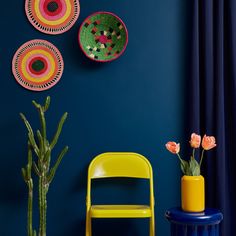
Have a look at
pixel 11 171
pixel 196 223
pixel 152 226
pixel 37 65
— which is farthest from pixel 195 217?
pixel 37 65

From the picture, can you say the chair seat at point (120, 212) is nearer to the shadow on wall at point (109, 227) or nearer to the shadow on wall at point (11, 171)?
the shadow on wall at point (109, 227)

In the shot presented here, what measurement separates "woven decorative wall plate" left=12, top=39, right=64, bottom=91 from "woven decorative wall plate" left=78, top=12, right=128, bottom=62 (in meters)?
0.23

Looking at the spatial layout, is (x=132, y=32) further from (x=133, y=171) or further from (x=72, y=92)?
(x=133, y=171)

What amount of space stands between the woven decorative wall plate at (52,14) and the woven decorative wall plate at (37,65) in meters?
0.12

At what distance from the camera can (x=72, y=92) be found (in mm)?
3295

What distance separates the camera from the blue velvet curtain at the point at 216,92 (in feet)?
10.4

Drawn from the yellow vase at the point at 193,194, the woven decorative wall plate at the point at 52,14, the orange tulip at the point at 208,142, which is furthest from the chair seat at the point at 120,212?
the woven decorative wall plate at the point at 52,14

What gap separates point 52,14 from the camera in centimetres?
328

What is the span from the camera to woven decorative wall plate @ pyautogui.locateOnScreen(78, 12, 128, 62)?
3.25m

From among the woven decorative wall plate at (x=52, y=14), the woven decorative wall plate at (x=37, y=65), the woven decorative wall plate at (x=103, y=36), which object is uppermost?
the woven decorative wall plate at (x=52, y=14)

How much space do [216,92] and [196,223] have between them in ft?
3.35

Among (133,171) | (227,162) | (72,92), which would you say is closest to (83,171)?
(133,171)

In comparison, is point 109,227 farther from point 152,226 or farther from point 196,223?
point 196,223

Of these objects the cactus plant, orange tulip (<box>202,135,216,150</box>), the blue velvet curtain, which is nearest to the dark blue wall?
the blue velvet curtain
